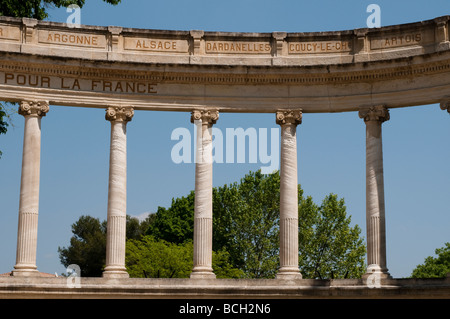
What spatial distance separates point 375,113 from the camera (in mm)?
105938

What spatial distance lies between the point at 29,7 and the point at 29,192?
4025 cm

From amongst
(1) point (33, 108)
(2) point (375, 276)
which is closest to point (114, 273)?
(1) point (33, 108)

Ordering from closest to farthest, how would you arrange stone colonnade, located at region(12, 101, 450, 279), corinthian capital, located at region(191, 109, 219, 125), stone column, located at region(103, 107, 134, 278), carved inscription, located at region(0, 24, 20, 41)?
stone colonnade, located at region(12, 101, 450, 279) < stone column, located at region(103, 107, 134, 278) < carved inscription, located at region(0, 24, 20, 41) < corinthian capital, located at region(191, 109, 219, 125)

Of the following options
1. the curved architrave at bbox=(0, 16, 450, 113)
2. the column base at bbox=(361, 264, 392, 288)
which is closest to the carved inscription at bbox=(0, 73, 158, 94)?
the curved architrave at bbox=(0, 16, 450, 113)

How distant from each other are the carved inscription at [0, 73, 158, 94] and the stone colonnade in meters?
2.55

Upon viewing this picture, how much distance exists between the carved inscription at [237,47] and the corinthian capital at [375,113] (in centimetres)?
1570

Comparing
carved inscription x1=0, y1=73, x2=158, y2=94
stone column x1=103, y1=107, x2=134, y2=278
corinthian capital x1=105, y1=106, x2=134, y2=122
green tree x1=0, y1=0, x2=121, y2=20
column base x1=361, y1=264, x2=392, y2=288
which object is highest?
green tree x1=0, y1=0, x2=121, y2=20

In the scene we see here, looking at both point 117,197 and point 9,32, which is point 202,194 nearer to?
point 117,197

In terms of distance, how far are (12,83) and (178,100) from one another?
69.4 feet

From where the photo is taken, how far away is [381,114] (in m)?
106

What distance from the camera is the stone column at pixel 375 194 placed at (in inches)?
4040

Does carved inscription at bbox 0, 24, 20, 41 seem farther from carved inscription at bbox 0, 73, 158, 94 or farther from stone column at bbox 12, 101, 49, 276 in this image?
stone column at bbox 12, 101, 49, 276

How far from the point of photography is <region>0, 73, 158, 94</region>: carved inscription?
104812mm
